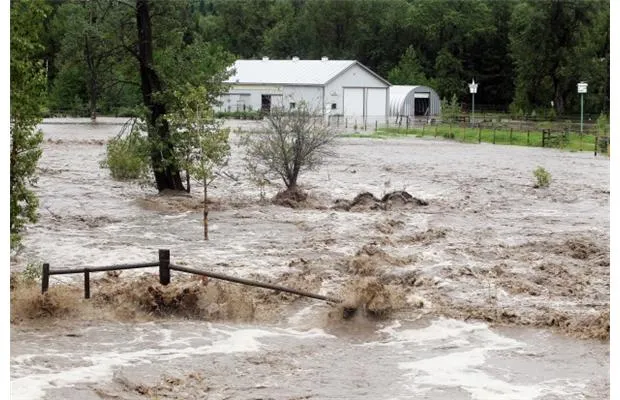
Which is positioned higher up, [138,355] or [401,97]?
[401,97]

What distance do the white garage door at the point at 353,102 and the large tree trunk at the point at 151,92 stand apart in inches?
1911

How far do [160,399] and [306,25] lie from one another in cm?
9706

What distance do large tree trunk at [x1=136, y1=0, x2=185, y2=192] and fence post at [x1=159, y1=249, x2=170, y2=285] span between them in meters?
13.9

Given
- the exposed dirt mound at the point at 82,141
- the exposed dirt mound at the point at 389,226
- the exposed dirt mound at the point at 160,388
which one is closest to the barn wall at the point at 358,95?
the exposed dirt mound at the point at 82,141

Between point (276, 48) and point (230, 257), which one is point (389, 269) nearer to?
point (230, 257)

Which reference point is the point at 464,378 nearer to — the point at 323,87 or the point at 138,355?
the point at 138,355

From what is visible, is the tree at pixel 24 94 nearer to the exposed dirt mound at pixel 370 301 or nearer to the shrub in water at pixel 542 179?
the exposed dirt mound at pixel 370 301

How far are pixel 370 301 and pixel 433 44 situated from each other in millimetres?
86634

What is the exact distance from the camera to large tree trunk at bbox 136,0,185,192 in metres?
29.7

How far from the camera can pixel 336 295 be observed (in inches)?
707

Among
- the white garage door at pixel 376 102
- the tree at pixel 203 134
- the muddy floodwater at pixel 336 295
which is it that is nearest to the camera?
the muddy floodwater at pixel 336 295

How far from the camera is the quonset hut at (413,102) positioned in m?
79.8

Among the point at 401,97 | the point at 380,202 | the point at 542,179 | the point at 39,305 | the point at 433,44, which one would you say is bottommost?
the point at 39,305

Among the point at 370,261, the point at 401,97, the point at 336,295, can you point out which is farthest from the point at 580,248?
the point at 401,97
